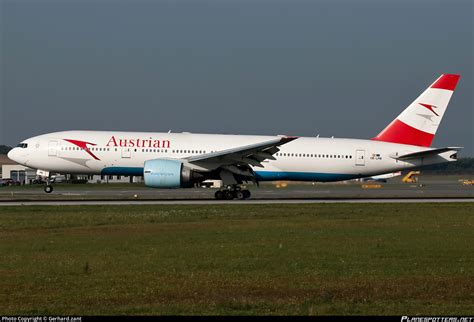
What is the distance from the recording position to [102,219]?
27172 mm

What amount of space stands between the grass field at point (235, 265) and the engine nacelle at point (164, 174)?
9.56 m

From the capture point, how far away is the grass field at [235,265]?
11789 millimetres

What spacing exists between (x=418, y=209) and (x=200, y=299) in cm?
2238

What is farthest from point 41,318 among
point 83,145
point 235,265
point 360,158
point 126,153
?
point 360,158

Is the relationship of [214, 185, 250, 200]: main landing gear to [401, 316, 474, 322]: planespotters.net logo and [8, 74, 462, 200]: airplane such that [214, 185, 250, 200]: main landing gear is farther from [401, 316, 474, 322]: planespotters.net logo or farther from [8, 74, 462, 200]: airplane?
[401, 316, 474, 322]: planespotters.net logo

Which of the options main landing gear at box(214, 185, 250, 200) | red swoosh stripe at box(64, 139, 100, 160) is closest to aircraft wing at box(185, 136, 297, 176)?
main landing gear at box(214, 185, 250, 200)

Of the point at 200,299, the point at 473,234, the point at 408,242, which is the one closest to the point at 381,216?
the point at 473,234

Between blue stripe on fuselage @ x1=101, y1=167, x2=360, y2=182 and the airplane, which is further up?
the airplane

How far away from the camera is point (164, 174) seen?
3784 centimetres

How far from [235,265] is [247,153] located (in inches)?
917

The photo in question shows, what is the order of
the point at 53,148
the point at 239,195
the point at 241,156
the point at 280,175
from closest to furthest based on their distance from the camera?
the point at 241,156, the point at 239,195, the point at 280,175, the point at 53,148

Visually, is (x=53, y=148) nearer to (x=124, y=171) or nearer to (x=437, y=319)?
(x=124, y=171)

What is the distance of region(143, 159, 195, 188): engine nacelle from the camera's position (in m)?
37.8

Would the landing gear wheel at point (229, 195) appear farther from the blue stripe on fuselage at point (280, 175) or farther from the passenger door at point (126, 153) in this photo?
the passenger door at point (126, 153)
